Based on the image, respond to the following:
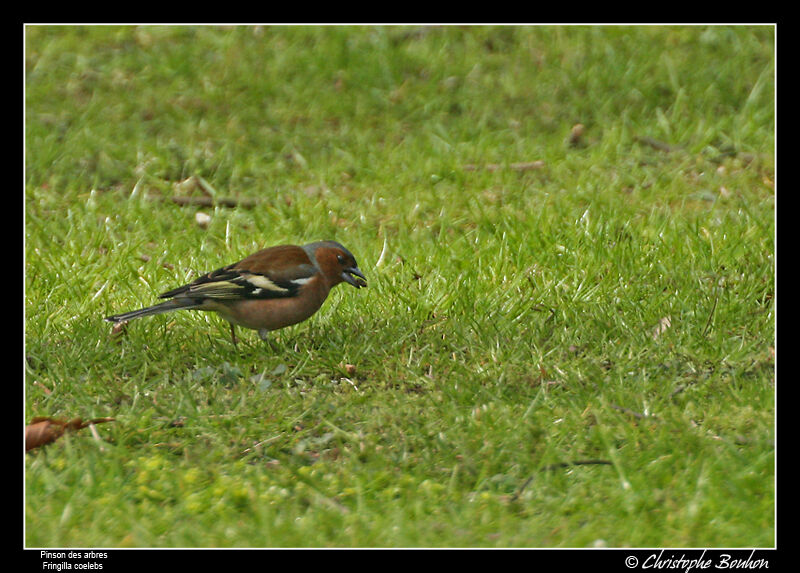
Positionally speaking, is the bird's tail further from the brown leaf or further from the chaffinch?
the brown leaf

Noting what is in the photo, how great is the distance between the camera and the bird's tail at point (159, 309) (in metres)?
5.95

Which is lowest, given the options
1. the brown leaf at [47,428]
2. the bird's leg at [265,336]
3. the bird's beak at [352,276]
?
the bird's leg at [265,336]

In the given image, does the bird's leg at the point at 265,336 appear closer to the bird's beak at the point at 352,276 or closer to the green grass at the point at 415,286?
the green grass at the point at 415,286

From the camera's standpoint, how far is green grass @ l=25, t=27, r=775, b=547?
481cm

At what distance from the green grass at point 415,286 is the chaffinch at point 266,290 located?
0.26 m

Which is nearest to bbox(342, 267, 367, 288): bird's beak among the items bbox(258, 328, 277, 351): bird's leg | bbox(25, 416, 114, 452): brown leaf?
bbox(258, 328, 277, 351): bird's leg

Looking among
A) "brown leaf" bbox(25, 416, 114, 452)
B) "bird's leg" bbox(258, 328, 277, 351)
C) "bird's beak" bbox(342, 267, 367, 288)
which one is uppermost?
"bird's beak" bbox(342, 267, 367, 288)

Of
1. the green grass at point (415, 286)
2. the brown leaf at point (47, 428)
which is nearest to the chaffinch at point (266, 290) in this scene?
the green grass at point (415, 286)

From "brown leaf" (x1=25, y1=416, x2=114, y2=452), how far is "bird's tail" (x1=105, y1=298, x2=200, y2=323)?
749mm

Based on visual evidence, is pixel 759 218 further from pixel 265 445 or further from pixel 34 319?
pixel 34 319

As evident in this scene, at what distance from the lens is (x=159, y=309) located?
599 cm

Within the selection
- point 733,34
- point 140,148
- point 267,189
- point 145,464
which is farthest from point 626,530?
point 733,34

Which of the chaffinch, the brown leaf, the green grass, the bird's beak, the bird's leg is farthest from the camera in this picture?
the bird's beak

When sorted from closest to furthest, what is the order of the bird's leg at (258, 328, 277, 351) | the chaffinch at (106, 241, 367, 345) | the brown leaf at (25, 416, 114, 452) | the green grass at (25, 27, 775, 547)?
the green grass at (25, 27, 775, 547) < the brown leaf at (25, 416, 114, 452) < the chaffinch at (106, 241, 367, 345) < the bird's leg at (258, 328, 277, 351)
